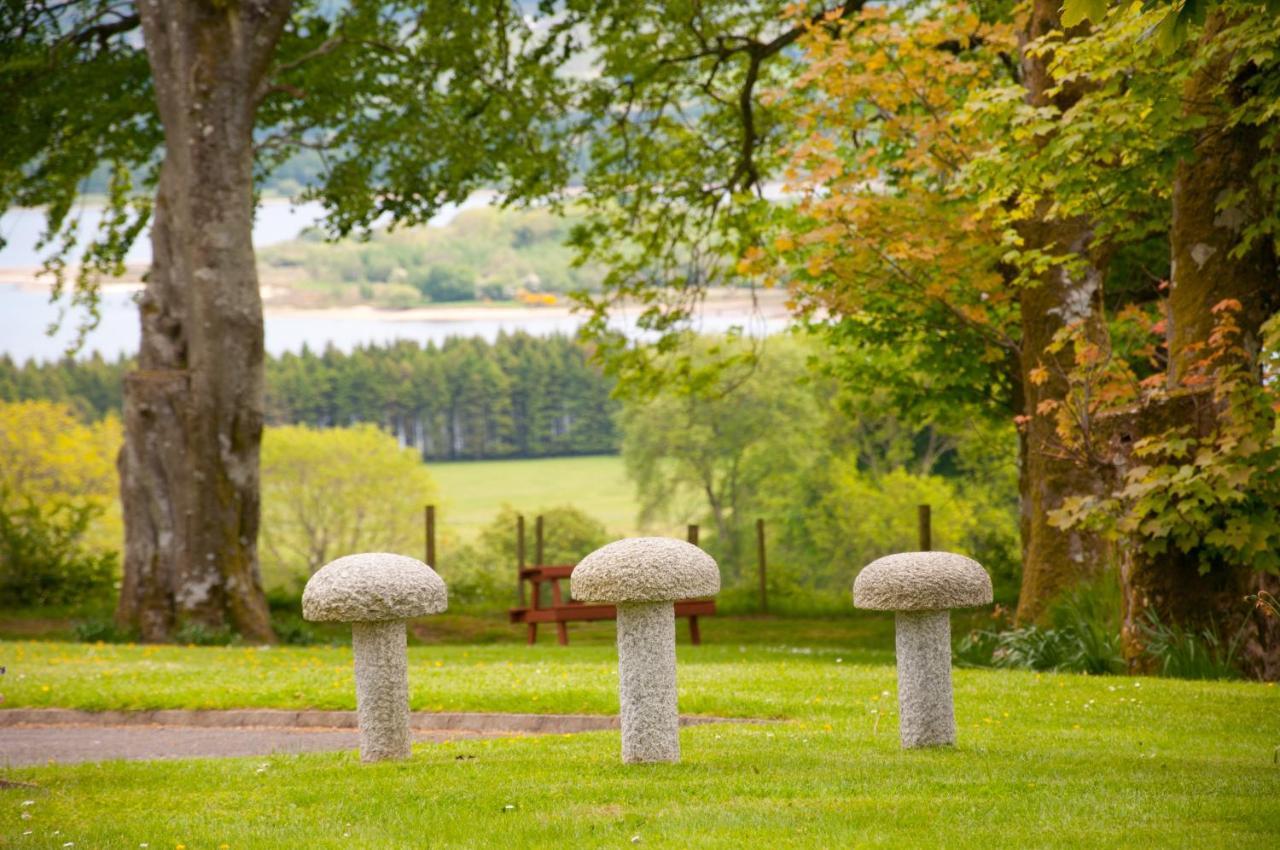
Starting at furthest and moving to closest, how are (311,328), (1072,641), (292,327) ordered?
(292,327), (311,328), (1072,641)

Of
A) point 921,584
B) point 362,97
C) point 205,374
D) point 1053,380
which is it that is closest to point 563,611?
point 205,374

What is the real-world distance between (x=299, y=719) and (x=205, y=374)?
30.6 feet

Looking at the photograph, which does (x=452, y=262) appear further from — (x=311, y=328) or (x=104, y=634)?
(x=104, y=634)

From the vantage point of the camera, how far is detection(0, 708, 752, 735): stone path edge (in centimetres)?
1018

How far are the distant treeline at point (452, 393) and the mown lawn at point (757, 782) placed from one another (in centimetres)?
7771

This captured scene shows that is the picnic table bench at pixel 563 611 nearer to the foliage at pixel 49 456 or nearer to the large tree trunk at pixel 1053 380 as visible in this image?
the large tree trunk at pixel 1053 380

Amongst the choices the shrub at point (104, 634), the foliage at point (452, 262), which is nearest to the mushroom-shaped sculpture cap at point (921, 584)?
the shrub at point (104, 634)

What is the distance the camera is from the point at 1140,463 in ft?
41.3

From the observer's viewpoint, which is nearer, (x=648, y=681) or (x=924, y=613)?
(x=648, y=681)

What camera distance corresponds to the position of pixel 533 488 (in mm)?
88438

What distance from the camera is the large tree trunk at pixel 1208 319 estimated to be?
1190 cm

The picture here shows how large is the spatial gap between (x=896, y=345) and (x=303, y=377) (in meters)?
74.4

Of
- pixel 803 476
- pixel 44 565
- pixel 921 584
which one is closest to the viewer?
pixel 921 584

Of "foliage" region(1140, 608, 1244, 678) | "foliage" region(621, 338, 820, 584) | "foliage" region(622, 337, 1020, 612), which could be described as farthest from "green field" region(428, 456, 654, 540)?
"foliage" region(1140, 608, 1244, 678)
